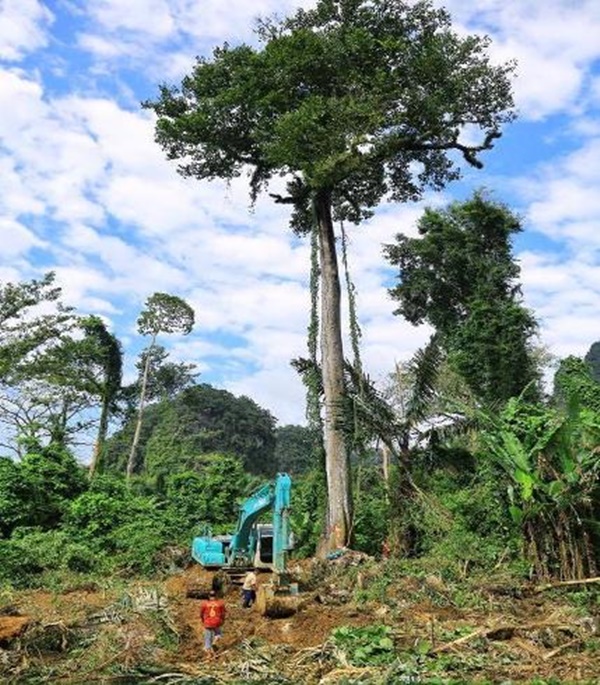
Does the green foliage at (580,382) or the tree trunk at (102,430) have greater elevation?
the tree trunk at (102,430)

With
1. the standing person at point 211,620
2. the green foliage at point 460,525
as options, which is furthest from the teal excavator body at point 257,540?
the green foliage at point 460,525

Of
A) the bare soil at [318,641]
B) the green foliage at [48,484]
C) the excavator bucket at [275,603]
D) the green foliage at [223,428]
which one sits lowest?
the bare soil at [318,641]

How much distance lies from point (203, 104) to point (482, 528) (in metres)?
12.6

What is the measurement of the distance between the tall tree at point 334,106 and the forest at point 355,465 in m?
0.06

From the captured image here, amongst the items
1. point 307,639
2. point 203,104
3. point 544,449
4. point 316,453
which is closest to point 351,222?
point 203,104

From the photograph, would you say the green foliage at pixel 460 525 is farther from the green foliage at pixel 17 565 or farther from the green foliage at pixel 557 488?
the green foliage at pixel 17 565

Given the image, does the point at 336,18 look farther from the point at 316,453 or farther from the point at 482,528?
the point at 482,528

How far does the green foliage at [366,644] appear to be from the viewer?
24.4ft

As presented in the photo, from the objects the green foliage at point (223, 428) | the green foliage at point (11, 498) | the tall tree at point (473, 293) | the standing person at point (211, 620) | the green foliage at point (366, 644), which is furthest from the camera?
the green foliage at point (223, 428)

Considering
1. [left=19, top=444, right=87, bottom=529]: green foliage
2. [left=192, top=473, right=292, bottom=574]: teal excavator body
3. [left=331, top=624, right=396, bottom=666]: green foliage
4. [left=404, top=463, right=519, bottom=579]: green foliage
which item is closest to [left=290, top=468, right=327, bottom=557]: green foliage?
[left=404, top=463, right=519, bottom=579]: green foliage

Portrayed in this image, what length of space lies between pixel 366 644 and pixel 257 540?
7.10 meters

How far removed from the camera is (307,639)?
8750 mm

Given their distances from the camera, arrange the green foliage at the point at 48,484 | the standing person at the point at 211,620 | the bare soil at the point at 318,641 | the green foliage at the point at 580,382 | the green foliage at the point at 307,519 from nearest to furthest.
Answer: the bare soil at the point at 318,641
the standing person at the point at 211,620
the green foliage at the point at 580,382
the green foliage at the point at 307,519
the green foliage at the point at 48,484

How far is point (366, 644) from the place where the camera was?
7859 millimetres
